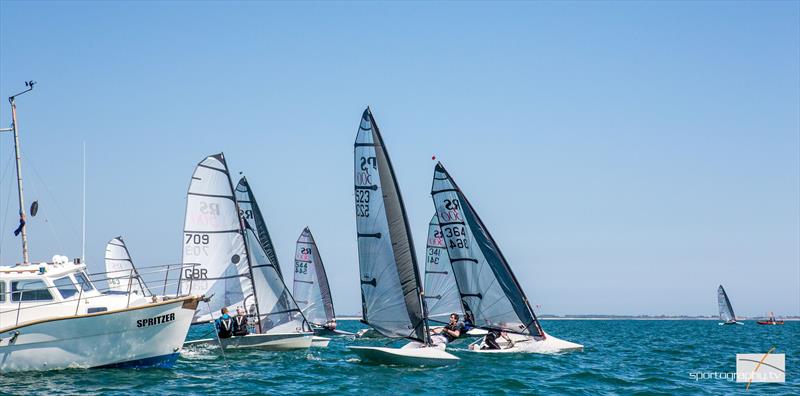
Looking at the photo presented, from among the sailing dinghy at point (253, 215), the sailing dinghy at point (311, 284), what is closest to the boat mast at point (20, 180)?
the sailing dinghy at point (253, 215)

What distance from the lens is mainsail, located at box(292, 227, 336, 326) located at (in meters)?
53.2

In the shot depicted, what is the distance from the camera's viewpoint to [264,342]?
1341 inches

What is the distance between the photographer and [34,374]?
24891 millimetres

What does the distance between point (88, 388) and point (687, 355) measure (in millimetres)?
27109

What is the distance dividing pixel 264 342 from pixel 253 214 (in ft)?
31.9

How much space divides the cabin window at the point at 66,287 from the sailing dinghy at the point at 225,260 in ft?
28.3

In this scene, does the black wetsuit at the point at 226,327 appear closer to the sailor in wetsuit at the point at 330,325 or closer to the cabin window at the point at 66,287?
the cabin window at the point at 66,287

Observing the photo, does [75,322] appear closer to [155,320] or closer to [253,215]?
[155,320]

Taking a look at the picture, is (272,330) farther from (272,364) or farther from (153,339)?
Answer: (153,339)

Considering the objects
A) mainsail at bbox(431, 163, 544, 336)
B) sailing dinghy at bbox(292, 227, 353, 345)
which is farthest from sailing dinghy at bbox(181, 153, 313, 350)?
sailing dinghy at bbox(292, 227, 353, 345)

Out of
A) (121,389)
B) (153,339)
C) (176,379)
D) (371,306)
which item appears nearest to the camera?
(121,389)

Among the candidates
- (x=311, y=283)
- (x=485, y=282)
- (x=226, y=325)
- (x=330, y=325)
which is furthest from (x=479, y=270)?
(x=311, y=283)

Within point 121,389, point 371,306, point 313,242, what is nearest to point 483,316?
point 371,306

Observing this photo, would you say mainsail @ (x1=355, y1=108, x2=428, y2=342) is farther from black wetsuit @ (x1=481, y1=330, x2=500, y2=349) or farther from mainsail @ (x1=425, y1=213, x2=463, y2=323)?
mainsail @ (x1=425, y1=213, x2=463, y2=323)
